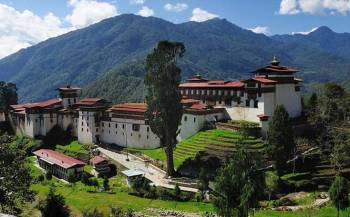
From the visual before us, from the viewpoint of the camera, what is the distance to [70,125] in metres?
91.1

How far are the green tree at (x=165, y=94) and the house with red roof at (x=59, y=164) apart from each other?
13.5 m

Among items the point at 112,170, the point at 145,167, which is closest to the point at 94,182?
the point at 112,170

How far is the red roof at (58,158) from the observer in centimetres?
6994

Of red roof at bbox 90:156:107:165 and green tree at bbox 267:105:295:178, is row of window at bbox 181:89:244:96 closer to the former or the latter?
green tree at bbox 267:105:295:178

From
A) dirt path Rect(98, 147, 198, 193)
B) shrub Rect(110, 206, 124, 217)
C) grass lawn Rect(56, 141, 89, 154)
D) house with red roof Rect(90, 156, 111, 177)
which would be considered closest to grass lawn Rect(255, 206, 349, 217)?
dirt path Rect(98, 147, 198, 193)

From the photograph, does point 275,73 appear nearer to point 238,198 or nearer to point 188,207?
point 188,207

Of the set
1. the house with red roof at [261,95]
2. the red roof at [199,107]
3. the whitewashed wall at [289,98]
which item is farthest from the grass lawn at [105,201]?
the whitewashed wall at [289,98]

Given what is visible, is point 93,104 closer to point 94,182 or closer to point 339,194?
point 94,182

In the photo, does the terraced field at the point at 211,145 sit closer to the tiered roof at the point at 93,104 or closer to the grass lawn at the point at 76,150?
the grass lawn at the point at 76,150

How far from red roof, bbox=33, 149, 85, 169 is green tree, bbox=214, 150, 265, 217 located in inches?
1387

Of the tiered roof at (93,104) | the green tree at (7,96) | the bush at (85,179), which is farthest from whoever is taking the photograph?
the green tree at (7,96)

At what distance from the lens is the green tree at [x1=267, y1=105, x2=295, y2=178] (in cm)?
5838

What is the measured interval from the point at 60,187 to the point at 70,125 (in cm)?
3041

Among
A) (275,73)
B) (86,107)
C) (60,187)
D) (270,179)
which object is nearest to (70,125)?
(86,107)
